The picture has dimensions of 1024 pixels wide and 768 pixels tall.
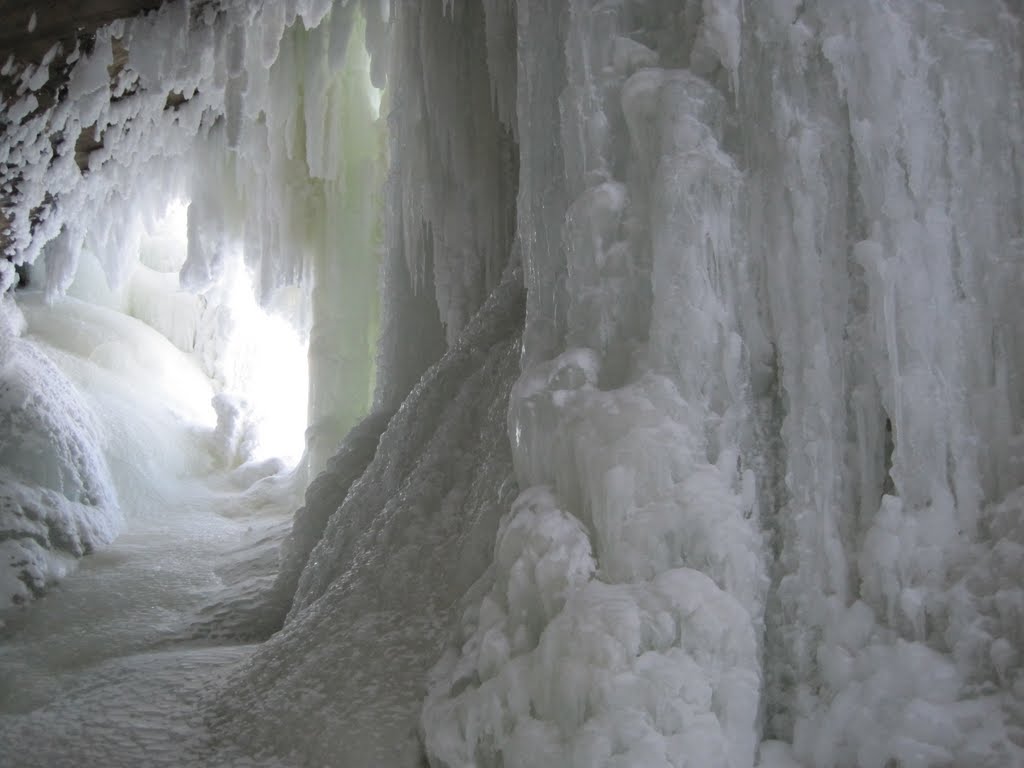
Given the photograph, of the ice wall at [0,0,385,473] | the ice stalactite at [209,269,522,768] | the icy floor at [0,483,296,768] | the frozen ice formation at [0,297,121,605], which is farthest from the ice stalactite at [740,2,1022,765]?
the frozen ice formation at [0,297,121,605]

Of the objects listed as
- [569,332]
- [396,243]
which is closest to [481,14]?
[396,243]

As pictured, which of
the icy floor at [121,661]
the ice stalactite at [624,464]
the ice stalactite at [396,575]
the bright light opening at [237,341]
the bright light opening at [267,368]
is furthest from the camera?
the bright light opening at [267,368]

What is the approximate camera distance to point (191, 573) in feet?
20.0

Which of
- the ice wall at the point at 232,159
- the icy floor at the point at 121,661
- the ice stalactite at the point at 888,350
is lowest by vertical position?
the icy floor at the point at 121,661

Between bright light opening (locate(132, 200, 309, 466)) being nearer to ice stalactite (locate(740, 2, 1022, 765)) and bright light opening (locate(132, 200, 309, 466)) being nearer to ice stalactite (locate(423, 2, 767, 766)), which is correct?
ice stalactite (locate(423, 2, 767, 766))

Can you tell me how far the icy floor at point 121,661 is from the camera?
10.3ft

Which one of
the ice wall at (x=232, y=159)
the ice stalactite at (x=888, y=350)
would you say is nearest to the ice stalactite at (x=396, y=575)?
the ice stalactite at (x=888, y=350)

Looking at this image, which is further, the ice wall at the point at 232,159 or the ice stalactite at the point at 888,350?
the ice wall at the point at 232,159

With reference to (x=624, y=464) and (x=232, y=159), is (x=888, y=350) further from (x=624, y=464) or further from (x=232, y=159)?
(x=232, y=159)

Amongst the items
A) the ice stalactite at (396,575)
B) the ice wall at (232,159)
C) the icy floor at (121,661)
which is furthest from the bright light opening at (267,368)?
the ice stalactite at (396,575)

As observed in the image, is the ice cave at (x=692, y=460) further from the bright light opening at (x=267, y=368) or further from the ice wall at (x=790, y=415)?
the bright light opening at (x=267, y=368)

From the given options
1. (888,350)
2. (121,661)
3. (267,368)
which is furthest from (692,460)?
(267,368)

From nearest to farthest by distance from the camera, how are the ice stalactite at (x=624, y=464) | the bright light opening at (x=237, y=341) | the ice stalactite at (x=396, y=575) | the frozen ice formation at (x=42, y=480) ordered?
1. the ice stalactite at (x=624, y=464)
2. the ice stalactite at (x=396, y=575)
3. the frozen ice formation at (x=42, y=480)
4. the bright light opening at (x=237, y=341)

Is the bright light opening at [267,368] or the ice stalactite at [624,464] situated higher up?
the bright light opening at [267,368]
